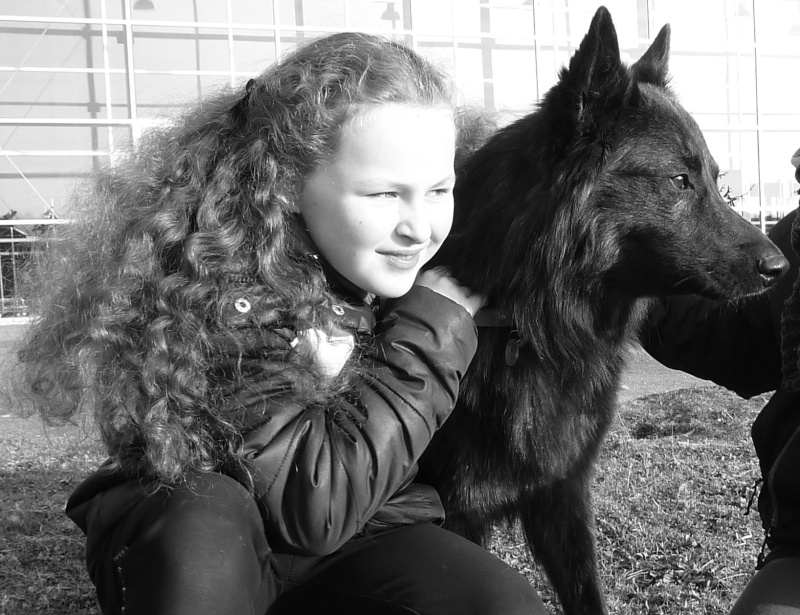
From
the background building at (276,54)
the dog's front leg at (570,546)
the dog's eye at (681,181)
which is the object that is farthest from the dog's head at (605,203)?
the background building at (276,54)

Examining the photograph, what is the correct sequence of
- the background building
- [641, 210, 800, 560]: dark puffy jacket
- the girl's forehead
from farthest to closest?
the background building → [641, 210, 800, 560]: dark puffy jacket → the girl's forehead

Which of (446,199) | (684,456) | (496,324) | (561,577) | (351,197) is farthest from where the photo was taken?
(684,456)

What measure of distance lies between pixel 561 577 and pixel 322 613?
3.50 feet

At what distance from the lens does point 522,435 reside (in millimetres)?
2197

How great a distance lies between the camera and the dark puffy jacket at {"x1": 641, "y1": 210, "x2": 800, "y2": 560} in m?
1.89

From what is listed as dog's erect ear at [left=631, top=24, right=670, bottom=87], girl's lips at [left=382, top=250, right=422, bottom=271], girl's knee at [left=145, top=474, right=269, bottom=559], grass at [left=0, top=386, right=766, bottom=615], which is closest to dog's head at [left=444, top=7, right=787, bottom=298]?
dog's erect ear at [left=631, top=24, right=670, bottom=87]

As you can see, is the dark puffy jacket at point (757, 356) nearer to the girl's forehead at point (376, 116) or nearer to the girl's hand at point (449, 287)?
the girl's hand at point (449, 287)

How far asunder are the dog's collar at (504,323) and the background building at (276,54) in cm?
755

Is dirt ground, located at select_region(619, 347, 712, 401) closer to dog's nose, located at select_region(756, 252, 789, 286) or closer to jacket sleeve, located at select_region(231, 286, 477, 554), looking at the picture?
dog's nose, located at select_region(756, 252, 789, 286)

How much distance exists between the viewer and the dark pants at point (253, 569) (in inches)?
59.0

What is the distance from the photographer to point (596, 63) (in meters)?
2.12

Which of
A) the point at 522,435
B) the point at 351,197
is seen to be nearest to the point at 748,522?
the point at 522,435

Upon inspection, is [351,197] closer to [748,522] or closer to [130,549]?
[130,549]

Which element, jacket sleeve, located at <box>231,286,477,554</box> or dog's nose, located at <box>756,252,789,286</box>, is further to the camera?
dog's nose, located at <box>756,252,789,286</box>
